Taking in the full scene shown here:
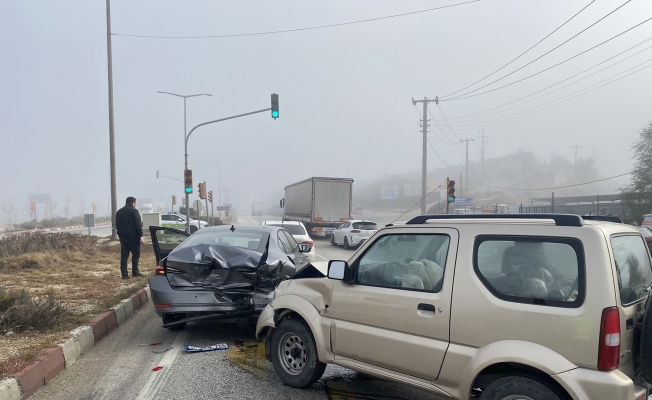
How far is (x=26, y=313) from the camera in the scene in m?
6.32

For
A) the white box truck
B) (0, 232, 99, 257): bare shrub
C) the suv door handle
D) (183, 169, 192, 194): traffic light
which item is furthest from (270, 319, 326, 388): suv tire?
the white box truck

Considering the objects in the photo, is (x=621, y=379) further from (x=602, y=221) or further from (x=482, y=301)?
(x=602, y=221)

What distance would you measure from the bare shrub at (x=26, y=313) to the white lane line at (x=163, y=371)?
160cm

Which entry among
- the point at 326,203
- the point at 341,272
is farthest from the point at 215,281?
the point at 326,203

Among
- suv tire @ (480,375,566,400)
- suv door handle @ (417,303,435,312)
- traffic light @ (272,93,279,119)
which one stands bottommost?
suv tire @ (480,375,566,400)

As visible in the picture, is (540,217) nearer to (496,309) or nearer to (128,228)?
(496,309)

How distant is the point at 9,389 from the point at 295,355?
8.34 ft

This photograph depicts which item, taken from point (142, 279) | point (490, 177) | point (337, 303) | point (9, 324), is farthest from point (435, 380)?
point (490, 177)

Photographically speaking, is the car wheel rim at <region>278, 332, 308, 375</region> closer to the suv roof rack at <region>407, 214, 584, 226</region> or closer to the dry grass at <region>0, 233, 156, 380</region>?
the suv roof rack at <region>407, 214, 584, 226</region>

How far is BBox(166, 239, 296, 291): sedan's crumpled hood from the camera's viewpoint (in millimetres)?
6688

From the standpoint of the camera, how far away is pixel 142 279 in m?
11.0

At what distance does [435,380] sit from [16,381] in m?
3.72

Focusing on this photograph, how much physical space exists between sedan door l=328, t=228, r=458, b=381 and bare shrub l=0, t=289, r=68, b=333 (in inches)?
165

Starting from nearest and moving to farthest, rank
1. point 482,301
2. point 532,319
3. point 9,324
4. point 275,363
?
point 532,319 → point 482,301 → point 275,363 → point 9,324
